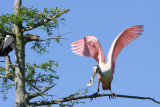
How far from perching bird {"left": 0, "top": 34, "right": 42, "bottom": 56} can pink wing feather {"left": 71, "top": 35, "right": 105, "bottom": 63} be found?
780 mm

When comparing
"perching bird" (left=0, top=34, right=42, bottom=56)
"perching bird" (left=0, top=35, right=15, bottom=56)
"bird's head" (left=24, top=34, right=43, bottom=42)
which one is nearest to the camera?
"bird's head" (left=24, top=34, right=43, bottom=42)

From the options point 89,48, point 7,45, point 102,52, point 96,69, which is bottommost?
point 96,69

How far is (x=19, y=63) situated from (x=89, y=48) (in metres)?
1.40

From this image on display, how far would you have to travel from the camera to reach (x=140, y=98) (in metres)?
6.02

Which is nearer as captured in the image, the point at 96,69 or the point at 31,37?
the point at 96,69

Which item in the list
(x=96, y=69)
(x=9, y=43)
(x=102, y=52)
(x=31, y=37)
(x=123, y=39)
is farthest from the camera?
(x=9, y=43)

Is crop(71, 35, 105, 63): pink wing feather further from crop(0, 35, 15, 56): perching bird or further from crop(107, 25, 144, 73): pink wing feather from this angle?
crop(0, 35, 15, 56): perching bird

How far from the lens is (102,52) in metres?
6.62

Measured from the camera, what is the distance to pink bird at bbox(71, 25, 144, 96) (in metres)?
6.28

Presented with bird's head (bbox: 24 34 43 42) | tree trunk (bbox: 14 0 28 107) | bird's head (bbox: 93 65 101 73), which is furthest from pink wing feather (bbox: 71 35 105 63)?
tree trunk (bbox: 14 0 28 107)

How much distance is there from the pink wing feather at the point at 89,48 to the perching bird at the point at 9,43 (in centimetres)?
78

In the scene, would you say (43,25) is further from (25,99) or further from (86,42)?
(25,99)

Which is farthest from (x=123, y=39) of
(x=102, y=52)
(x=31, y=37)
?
(x=31, y=37)

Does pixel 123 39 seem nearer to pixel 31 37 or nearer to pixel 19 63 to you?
pixel 31 37
